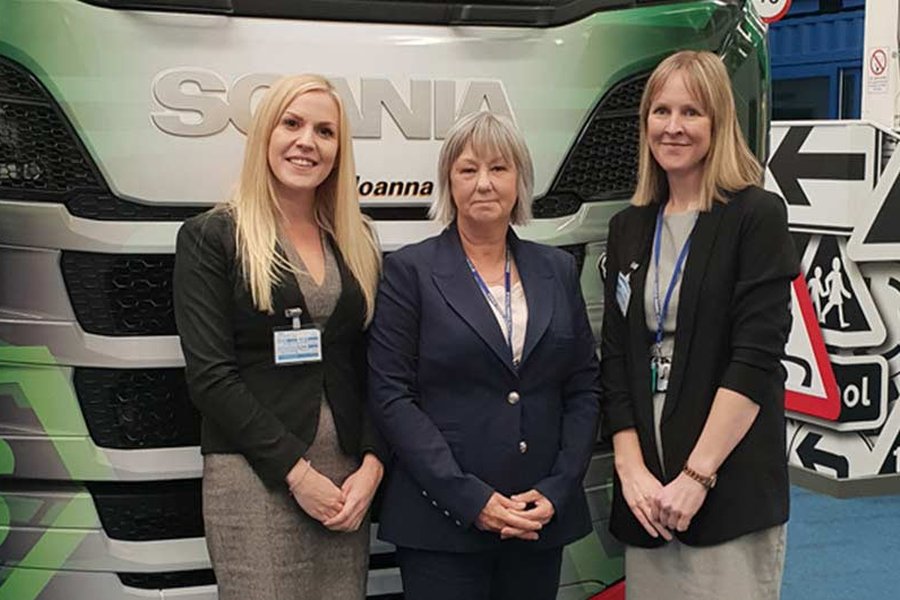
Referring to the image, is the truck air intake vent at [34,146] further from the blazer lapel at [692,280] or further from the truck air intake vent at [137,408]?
the blazer lapel at [692,280]

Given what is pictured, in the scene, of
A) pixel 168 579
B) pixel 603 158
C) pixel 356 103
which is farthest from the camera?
pixel 603 158

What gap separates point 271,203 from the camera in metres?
2.22

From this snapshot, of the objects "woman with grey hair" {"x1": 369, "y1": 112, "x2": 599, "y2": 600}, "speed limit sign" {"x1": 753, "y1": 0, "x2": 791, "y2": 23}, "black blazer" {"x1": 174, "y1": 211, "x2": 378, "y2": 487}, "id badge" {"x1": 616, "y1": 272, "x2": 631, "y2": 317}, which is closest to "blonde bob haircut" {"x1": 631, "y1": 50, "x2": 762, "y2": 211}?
"id badge" {"x1": 616, "y1": 272, "x2": 631, "y2": 317}

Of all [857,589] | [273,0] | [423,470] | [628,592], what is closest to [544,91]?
[273,0]

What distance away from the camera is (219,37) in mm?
2307

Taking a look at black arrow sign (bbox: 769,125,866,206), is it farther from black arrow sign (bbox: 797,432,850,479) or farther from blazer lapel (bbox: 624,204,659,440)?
blazer lapel (bbox: 624,204,659,440)

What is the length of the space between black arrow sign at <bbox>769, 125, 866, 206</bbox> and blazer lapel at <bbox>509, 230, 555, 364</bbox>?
118 inches

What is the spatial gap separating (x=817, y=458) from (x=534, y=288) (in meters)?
3.39

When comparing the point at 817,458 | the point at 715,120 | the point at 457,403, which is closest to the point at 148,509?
the point at 457,403

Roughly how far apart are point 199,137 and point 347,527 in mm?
836

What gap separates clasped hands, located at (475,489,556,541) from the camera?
2176 millimetres

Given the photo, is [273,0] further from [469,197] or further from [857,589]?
[857,589]

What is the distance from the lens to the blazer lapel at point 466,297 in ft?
7.28

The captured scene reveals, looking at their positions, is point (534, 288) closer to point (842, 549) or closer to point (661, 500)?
point (661, 500)
